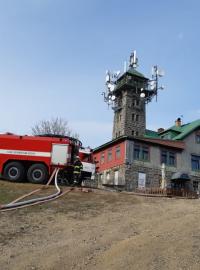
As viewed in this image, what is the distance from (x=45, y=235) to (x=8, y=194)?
6863 millimetres

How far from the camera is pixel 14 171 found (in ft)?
81.2

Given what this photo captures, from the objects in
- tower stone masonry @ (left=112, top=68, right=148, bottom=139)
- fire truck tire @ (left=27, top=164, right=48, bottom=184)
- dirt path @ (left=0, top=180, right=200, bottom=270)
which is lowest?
dirt path @ (left=0, top=180, right=200, bottom=270)

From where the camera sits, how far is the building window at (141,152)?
151 ft

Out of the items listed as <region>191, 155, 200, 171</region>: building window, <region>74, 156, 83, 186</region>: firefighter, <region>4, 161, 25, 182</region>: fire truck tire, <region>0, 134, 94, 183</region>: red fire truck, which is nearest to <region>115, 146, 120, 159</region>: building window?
<region>191, 155, 200, 171</region>: building window

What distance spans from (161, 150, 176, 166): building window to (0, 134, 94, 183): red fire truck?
2395 cm

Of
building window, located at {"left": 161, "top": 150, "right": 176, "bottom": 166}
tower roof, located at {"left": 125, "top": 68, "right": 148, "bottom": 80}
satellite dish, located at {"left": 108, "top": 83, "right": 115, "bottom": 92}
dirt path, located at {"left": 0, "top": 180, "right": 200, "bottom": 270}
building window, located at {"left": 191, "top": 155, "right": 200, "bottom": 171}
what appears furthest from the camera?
satellite dish, located at {"left": 108, "top": 83, "right": 115, "bottom": 92}

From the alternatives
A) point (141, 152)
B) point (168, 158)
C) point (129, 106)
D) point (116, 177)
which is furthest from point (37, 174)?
point (129, 106)

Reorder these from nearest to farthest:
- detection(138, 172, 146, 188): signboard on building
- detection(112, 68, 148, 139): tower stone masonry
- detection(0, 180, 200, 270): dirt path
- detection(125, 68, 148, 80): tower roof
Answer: detection(0, 180, 200, 270): dirt path → detection(138, 172, 146, 188): signboard on building → detection(112, 68, 148, 139): tower stone masonry → detection(125, 68, 148, 80): tower roof

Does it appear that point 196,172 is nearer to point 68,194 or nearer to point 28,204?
point 68,194

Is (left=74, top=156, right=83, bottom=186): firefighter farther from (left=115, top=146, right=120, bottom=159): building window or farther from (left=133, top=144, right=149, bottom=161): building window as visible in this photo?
(left=115, top=146, right=120, bottom=159): building window

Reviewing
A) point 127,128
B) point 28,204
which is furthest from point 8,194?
point 127,128

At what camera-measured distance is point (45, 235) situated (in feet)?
46.6

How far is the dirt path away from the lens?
37.8ft

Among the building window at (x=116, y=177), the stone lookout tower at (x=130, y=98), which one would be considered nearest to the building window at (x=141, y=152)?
the building window at (x=116, y=177)
